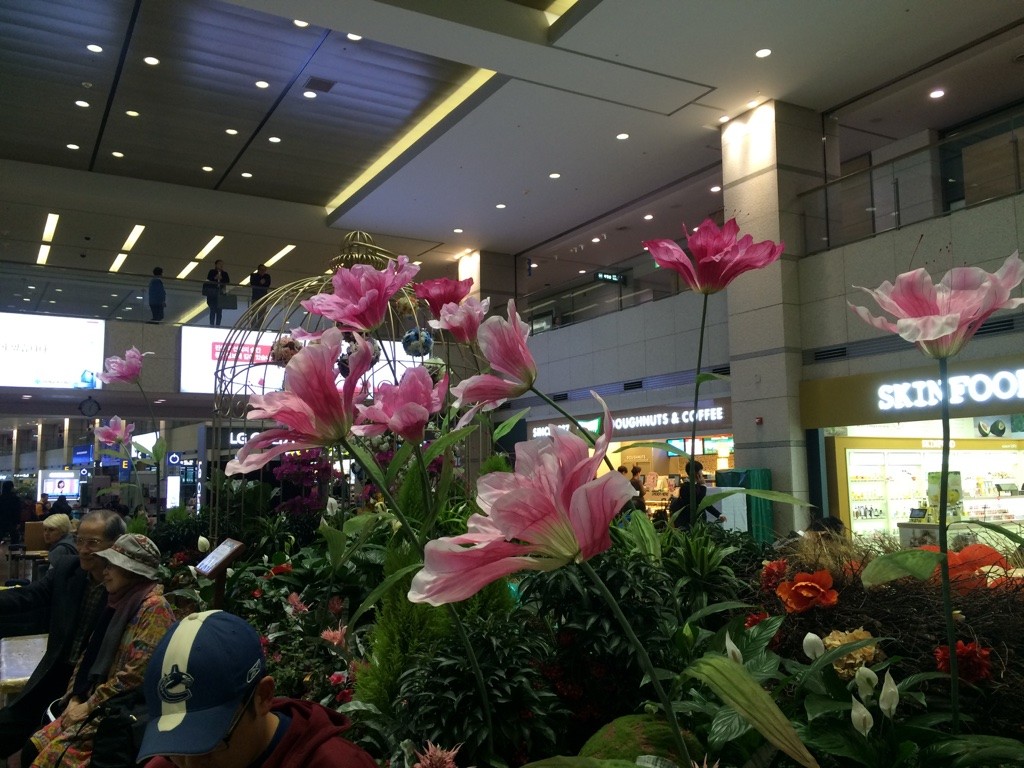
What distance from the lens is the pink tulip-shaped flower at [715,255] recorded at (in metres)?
1.71

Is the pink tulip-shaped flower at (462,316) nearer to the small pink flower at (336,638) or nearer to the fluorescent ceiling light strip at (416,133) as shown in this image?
the small pink flower at (336,638)

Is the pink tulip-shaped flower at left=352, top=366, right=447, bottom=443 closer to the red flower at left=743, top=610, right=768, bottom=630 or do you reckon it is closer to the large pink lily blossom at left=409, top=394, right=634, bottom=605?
the large pink lily blossom at left=409, top=394, right=634, bottom=605

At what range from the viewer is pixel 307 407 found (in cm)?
141

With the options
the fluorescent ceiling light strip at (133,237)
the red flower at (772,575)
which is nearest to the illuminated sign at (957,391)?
the red flower at (772,575)

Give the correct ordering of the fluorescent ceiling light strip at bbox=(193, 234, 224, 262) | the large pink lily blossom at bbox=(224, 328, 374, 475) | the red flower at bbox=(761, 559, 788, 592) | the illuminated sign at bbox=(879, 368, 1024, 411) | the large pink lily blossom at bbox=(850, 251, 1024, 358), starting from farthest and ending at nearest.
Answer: the fluorescent ceiling light strip at bbox=(193, 234, 224, 262), the illuminated sign at bbox=(879, 368, 1024, 411), the red flower at bbox=(761, 559, 788, 592), the large pink lily blossom at bbox=(224, 328, 374, 475), the large pink lily blossom at bbox=(850, 251, 1024, 358)

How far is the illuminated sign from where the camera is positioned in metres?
7.64

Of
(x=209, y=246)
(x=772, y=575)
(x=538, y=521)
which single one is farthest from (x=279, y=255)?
(x=538, y=521)

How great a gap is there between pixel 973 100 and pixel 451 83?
6.59 metres

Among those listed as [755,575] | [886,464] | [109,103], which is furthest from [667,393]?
[755,575]

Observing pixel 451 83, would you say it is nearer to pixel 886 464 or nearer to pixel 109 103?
pixel 109 103

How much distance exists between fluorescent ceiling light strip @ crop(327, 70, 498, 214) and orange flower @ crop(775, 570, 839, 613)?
8443 millimetres

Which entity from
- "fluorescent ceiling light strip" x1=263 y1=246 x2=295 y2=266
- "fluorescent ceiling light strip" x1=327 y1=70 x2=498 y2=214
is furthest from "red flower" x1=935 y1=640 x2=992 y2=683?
"fluorescent ceiling light strip" x1=263 y1=246 x2=295 y2=266

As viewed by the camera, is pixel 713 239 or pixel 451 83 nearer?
pixel 713 239

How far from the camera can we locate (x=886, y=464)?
362 inches
